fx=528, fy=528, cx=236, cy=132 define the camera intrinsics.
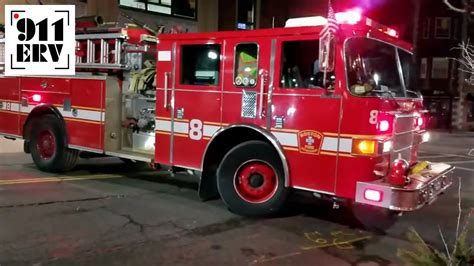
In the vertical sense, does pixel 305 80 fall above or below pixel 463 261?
Result: above

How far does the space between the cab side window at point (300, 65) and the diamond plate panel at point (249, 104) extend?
404mm

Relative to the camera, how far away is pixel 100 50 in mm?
8414

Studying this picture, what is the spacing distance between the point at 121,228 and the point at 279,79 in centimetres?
244

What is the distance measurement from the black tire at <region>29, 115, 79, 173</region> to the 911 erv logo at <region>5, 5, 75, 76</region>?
850 millimetres

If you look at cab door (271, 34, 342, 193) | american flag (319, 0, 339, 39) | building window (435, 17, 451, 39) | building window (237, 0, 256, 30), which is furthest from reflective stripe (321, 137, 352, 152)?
building window (435, 17, 451, 39)

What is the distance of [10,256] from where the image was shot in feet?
15.4

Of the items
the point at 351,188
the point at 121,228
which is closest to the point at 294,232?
the point at 351,188

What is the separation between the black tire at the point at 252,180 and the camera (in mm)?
6223

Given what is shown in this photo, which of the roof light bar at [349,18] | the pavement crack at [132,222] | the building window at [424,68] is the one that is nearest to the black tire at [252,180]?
the pavement crack at [132,222]

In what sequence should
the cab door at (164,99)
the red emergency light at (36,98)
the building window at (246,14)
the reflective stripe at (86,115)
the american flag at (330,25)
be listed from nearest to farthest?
the american flag at (330,25)
the cab door at (164,99)
the reflective stripe at (86,115)
the red emergency light at (36,98)
the building window at (246,14)

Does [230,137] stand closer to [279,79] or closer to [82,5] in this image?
[279,79]

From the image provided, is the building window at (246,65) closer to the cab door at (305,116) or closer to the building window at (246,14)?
the cab door at (305,116)

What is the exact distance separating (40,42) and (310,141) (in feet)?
18.0

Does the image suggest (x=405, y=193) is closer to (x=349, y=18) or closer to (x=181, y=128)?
(x=349, y=18)
